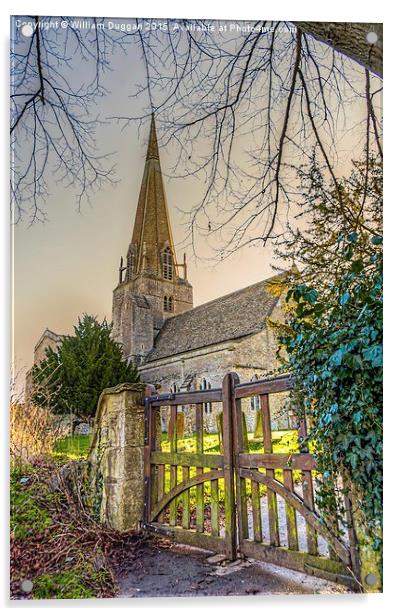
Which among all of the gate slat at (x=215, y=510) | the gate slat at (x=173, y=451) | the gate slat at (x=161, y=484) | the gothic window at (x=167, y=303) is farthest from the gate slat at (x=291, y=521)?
the gothic window at (x=167, y=303)

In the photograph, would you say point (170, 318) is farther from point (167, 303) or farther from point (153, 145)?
point (153, 145)

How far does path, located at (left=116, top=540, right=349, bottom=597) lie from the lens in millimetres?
2830

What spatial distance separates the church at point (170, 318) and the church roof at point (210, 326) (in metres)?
0.02

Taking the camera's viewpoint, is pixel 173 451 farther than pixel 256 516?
Yes

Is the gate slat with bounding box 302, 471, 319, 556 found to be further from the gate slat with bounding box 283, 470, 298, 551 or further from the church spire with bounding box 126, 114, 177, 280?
the church spire with bounding box 126, 114, 177, 280

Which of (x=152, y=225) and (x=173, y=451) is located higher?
(x=152, y=225)

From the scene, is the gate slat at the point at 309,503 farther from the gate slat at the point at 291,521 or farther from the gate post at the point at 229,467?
the gate post at the point at 229,467

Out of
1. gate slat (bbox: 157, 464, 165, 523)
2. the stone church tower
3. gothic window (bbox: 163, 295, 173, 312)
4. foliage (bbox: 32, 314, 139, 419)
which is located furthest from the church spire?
gate slat (bbox: 157, 464, 165, 523)

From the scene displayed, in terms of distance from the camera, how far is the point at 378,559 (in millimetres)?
2549

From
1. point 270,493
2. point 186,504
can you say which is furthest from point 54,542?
point 270,493

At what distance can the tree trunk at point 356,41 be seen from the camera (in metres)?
2.67

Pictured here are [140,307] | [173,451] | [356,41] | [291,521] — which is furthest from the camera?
[140,307]

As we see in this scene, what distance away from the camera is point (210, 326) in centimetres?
911

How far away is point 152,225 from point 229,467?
191cm
